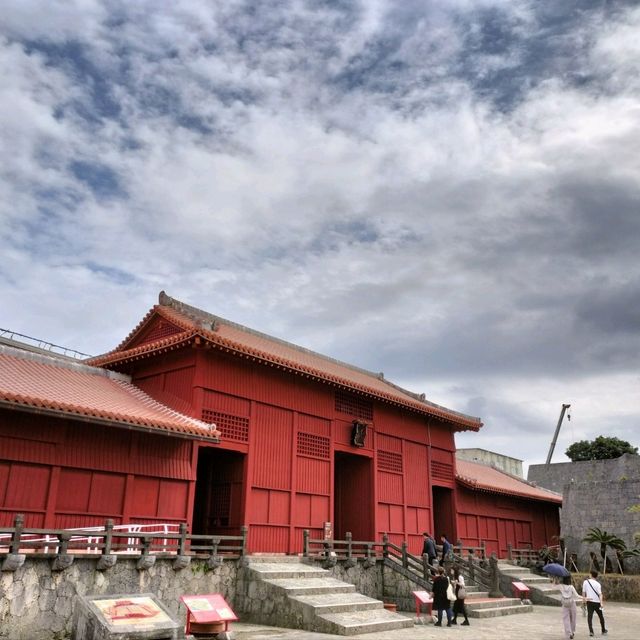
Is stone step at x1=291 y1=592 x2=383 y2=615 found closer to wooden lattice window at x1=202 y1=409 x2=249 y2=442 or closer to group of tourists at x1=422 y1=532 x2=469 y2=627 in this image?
group of tourists at x1=422 y1=532 x2=469 y2=627

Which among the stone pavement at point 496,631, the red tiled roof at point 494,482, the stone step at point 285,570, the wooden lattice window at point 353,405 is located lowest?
the stone pavement at point 496,631

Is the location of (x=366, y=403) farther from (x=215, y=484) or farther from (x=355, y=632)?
(x=355, y=632)

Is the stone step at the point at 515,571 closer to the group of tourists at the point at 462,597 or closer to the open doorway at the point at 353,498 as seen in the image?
the group of tourists at the point at 462,597

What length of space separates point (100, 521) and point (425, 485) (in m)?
14.0

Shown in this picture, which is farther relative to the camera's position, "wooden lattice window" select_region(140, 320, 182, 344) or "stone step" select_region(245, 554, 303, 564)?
"wooden lattice window" select_region(140, 320, 182, 344)

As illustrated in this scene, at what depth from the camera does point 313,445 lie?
19.7 m

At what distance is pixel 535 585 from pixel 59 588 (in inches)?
717

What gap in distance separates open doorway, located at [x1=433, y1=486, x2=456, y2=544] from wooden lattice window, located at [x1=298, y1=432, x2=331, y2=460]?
29.2ft

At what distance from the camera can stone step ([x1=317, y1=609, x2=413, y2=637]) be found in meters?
12.9

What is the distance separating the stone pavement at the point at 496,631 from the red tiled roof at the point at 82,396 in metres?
4.69

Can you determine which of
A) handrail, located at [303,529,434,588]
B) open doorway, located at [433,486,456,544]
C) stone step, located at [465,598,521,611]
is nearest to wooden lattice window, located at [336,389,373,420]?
handrail, located at [303,529,434,588]

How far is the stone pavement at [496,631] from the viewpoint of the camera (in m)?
12.7

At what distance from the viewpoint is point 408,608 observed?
59.6 ft

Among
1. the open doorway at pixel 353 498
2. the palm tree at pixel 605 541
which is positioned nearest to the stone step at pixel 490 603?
the open doorway at pixel 353 498
